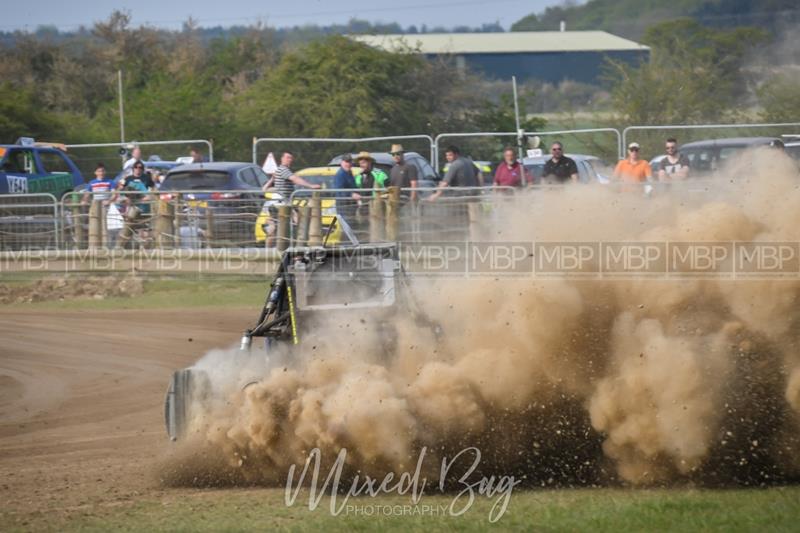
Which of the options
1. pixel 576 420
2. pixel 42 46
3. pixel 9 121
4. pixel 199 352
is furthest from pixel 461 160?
pixel 42 46

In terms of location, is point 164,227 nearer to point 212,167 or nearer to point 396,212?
point 212,167

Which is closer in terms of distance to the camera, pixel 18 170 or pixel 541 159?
pixel 541 159

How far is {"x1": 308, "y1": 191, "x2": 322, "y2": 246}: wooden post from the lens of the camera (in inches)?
639

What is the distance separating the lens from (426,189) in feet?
54.3

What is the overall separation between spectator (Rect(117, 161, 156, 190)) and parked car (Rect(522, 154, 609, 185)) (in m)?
6.35

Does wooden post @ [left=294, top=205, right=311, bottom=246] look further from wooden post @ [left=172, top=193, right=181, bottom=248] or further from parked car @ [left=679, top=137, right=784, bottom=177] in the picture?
parked car @ [left=679, top=137, right=784, bottom=177]

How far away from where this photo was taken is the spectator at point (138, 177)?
18.9m

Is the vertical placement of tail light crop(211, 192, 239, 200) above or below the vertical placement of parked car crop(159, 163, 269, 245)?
above

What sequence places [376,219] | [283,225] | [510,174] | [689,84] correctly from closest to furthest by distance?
[376,219], [510,174], [283,225], [689,84]

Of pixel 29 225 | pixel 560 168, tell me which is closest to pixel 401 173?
pixel 560 168

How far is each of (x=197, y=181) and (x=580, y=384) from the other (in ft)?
41.1

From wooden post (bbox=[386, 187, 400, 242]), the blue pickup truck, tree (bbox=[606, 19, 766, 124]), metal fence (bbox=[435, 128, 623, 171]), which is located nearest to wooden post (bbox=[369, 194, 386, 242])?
wooden post (bbox=[386, 187, 400, 242])

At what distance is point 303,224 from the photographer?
16.8m

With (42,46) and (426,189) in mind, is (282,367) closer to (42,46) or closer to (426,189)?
(426,189)
